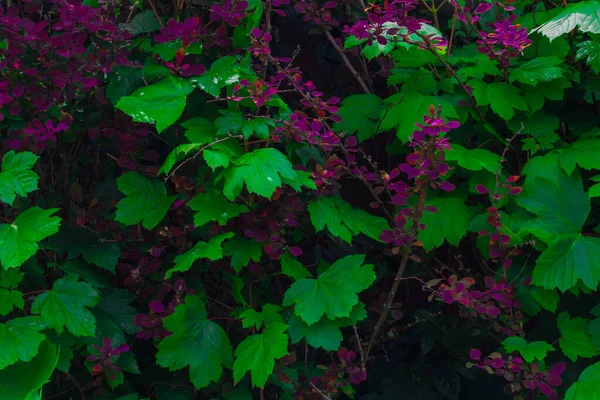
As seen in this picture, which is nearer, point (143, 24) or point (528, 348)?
point (528, 348)

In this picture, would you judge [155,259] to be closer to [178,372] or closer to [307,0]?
Result: [178,372]

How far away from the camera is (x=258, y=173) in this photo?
204 cm

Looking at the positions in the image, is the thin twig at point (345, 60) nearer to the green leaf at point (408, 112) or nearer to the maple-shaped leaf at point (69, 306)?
the green leaf at point (408, 112)

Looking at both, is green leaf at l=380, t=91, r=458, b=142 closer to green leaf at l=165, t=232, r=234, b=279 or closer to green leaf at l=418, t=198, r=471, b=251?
green leaf at l=418, t=198, r=471, b=251

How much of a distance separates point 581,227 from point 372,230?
64 cm

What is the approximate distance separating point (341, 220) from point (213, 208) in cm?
41

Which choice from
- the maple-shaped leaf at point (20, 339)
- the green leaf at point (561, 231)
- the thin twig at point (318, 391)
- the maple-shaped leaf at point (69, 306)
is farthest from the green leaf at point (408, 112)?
the maple-shaped leaf at point (20, 339)

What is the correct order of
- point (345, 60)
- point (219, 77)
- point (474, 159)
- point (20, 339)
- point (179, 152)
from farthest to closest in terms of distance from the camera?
point (345, 60)
point (474, 159)
point (219, 77)
point (179, 152)
point (20, 339)

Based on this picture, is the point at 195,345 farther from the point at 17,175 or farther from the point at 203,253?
the point at 17,175

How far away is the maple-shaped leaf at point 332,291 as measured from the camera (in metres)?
2.11

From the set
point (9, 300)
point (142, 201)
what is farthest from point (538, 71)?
point (9, 300)

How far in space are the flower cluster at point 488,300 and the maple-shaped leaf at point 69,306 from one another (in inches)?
38.4

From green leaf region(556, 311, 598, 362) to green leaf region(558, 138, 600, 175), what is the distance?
1.52 feet

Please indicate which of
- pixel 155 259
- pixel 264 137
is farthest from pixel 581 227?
pixel 155 259
